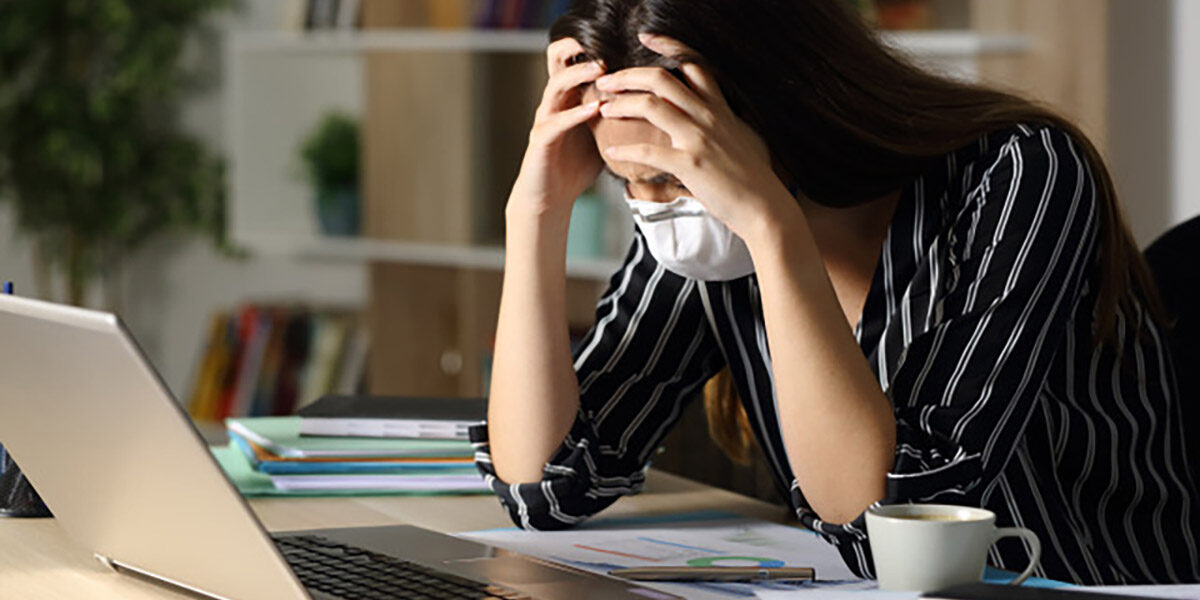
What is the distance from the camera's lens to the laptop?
2.70 feet

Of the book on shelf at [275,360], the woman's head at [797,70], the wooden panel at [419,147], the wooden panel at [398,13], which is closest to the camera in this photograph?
the woman's head at [797,70]

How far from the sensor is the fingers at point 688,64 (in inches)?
46.4

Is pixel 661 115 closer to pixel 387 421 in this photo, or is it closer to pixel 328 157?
pixel 387 421

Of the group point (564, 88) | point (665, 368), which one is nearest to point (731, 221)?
point (564, 88)

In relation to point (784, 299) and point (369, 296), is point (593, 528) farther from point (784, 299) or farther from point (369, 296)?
point (369, 296)

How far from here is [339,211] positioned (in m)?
3.77

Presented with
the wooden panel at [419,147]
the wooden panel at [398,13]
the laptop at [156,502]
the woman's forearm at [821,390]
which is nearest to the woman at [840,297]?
the woman's forearm at [821,390]

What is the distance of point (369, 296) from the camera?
367 centimetres

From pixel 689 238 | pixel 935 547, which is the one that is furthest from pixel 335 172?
pixel 935 547

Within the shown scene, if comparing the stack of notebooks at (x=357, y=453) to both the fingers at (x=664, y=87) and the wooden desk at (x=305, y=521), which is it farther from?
the fingers at (x=664, y=87)

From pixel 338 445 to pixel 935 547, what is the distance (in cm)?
70

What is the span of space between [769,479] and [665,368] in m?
0.21

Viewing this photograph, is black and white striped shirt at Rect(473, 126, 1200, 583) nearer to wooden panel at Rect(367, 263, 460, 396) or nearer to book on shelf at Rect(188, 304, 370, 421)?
wooden panel at Rect(367, 263, 460, 396)

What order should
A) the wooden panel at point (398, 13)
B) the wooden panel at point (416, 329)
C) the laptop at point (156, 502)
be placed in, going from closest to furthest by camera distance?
the laptop at point (156, 502)
the wooden panel at point (398, 13)
the wooden panel at point (416, 329)
